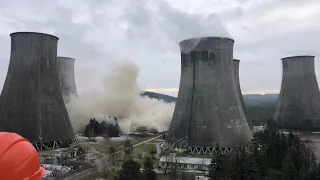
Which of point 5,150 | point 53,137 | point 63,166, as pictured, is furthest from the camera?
point 53,137

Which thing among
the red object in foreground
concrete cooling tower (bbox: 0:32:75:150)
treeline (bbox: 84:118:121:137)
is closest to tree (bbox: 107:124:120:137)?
treeline (bbox: 84:118:121:137)

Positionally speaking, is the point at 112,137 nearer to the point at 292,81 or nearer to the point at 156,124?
the point at 156,124

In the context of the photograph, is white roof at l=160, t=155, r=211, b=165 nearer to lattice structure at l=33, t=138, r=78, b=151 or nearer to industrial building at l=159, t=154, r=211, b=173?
industrial building at l=159, t=154, r=211, b=173

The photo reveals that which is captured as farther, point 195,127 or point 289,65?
point 289,65

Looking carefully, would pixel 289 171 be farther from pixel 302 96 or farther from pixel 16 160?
pixel 302 96

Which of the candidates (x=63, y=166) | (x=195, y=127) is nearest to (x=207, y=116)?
(x=195, y=127)

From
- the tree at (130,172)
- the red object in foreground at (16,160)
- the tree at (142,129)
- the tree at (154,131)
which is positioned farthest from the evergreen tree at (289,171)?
the tree at (154,131)
